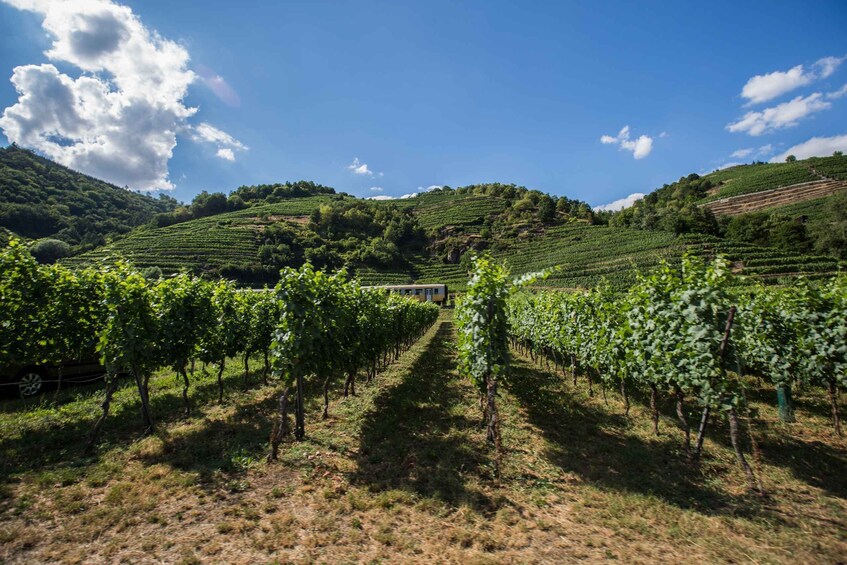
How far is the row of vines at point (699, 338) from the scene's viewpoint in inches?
275

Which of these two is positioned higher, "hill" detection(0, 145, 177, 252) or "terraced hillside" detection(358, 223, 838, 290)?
"hill" detection(0, 145, 177, 252)

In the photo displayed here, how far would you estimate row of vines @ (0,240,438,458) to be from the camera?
8578 millimetres

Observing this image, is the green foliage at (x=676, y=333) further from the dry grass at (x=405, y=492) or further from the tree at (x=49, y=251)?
the tree at (x=49, y=251)

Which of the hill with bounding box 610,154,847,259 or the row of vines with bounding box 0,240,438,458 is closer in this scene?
the row of vines with bounding box 0,240,438,458

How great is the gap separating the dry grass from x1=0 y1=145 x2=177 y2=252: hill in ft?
306

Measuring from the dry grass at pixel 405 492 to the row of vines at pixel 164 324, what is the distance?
1.21 meters

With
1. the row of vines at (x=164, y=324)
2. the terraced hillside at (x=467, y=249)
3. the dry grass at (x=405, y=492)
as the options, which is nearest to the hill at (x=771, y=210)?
the terraced hillside at (x=467, y=249)

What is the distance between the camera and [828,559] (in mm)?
4645

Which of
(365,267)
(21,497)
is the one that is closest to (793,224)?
(365,267)

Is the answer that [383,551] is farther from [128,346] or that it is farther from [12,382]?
[12,382]

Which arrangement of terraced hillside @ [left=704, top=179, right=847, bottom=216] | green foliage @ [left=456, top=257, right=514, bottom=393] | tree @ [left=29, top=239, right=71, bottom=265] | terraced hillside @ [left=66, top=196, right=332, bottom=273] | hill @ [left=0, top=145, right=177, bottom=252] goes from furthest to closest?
hill @ [left=0, top=145, right=177, bottom=252]
terraced hillside @ [left=704, top=179, right=847, bottom=216]
tree @ [left=29, top=239, right=71, bottom=265]
terraced hillside @ [left=66, top=196, right=332, bottom=273]
green foliage @ [left=456, top=257, right=514, bottom=393]

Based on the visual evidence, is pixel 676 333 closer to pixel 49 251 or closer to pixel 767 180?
pixel 49 251

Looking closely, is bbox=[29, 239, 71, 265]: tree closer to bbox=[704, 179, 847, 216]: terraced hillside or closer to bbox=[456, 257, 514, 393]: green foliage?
bbox=[456, 257, 514, 393]: green foliage

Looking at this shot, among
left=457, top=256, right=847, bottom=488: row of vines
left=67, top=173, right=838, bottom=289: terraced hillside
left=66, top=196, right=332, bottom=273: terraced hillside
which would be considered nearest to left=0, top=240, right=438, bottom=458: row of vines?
left=457, top=256, right=847, bottom=488: row of vines
